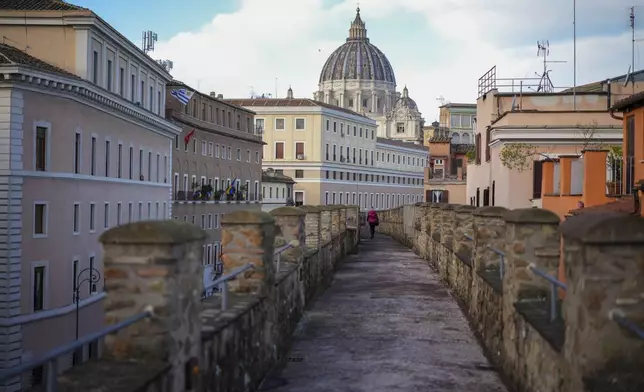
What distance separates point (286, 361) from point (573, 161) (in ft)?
47.2

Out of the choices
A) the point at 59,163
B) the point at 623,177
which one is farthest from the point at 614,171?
the point at 59,163

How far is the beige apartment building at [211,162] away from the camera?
63.8m

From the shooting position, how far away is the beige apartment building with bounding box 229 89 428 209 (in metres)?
114

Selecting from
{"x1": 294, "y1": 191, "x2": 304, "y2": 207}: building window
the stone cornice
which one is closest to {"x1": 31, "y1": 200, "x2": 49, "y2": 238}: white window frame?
the stone cornice

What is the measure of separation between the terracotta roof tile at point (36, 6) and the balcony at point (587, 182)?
77.8 ft

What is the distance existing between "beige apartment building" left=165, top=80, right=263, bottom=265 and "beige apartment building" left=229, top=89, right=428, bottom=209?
29.4 m

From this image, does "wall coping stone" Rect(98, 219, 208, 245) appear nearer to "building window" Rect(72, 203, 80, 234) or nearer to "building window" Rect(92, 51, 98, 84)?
"building window" Rect(72, 203, 80, 234)

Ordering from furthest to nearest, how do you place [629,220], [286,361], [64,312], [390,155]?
[390,155]
[64,312]
[286,361]
[629,220]

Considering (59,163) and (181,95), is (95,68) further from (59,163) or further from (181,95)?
(181,95)

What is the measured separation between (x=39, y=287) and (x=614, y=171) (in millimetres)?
20609

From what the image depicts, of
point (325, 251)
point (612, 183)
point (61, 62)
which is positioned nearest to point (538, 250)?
point (325, 251)

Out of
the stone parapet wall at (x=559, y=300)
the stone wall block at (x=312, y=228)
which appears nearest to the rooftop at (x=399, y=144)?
the stone wall block at (x=312, y=228)

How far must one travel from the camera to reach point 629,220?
682 centimetres

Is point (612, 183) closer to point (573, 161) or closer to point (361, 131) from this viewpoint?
point (573, 161)
